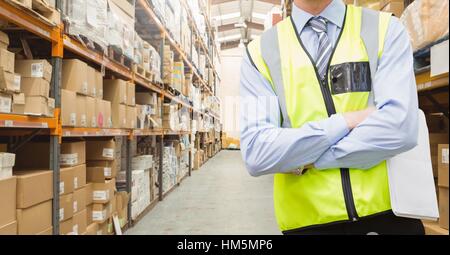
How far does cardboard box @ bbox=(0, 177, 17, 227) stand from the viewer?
5.98 ft

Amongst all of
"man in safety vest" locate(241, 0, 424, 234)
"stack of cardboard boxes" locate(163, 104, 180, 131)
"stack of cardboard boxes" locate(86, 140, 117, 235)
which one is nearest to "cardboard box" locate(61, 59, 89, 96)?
"stack of cardboard boxes" locate(86, 140, 117, 235)

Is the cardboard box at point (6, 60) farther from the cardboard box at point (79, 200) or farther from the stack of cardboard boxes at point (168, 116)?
the stack of cardboard boxes at point (168, 116)

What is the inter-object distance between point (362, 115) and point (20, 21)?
6.01 ft

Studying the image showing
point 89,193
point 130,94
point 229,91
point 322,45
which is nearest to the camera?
point 322,45

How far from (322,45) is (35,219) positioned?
6.19 ft

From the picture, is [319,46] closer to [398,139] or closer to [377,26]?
[377,26]

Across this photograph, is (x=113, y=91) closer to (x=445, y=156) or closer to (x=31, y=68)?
(x=31, y=68)

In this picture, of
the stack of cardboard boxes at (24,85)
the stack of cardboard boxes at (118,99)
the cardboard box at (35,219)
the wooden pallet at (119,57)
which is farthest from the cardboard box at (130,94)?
the cardboard box at (35,219)

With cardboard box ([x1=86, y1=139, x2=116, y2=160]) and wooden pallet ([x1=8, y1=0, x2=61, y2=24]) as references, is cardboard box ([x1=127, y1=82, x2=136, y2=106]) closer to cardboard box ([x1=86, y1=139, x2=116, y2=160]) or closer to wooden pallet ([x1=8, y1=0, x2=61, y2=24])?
cardboard box ([x1=86, y1=139, x2=116, y2=160])

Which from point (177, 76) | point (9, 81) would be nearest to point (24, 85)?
point (9, 81)

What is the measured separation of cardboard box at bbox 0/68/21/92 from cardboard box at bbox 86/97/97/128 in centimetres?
81

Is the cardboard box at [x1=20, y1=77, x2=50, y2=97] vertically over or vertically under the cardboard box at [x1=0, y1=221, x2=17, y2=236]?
over

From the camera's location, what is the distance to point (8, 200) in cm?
187
